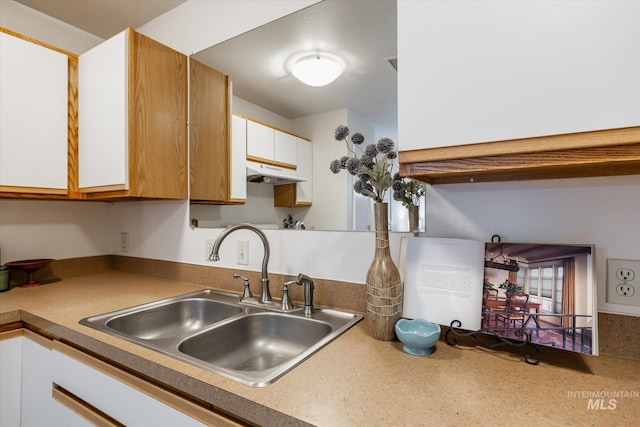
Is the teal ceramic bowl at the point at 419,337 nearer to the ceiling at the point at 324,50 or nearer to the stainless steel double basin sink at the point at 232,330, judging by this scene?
the stainless steel double basin sink at the point at 232,330

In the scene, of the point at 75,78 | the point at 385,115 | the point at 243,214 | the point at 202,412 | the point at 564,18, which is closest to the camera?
the point at 564,18

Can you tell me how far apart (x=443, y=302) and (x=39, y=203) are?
2146mm

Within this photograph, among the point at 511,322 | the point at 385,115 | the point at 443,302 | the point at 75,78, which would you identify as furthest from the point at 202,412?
the point at 75,78

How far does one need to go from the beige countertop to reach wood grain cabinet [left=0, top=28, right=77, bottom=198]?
0.95 m

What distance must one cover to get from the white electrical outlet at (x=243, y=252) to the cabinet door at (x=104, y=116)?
57 centimetres

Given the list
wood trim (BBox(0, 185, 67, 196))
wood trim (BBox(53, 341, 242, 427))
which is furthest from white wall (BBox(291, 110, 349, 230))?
wood trim (BBox(0, 185, 67, 196))

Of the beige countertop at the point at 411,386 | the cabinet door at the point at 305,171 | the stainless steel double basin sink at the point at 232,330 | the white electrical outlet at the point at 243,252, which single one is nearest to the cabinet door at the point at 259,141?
the cabinet door at the point at 305,171

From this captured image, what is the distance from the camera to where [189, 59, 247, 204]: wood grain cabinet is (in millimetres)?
1555

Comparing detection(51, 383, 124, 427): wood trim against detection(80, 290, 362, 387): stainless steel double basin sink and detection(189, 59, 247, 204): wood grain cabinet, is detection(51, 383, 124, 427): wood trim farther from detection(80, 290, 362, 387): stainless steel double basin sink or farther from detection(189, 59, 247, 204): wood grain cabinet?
detection(189, 59, 247, 204): wood grain cabinet

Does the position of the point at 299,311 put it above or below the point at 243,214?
below

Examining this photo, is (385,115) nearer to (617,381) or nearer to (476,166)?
(476,166)

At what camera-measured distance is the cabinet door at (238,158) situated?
151 centimetres

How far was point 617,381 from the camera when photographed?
0.68 m

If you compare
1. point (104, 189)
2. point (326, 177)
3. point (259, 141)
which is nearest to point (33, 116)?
point (104, 189)
